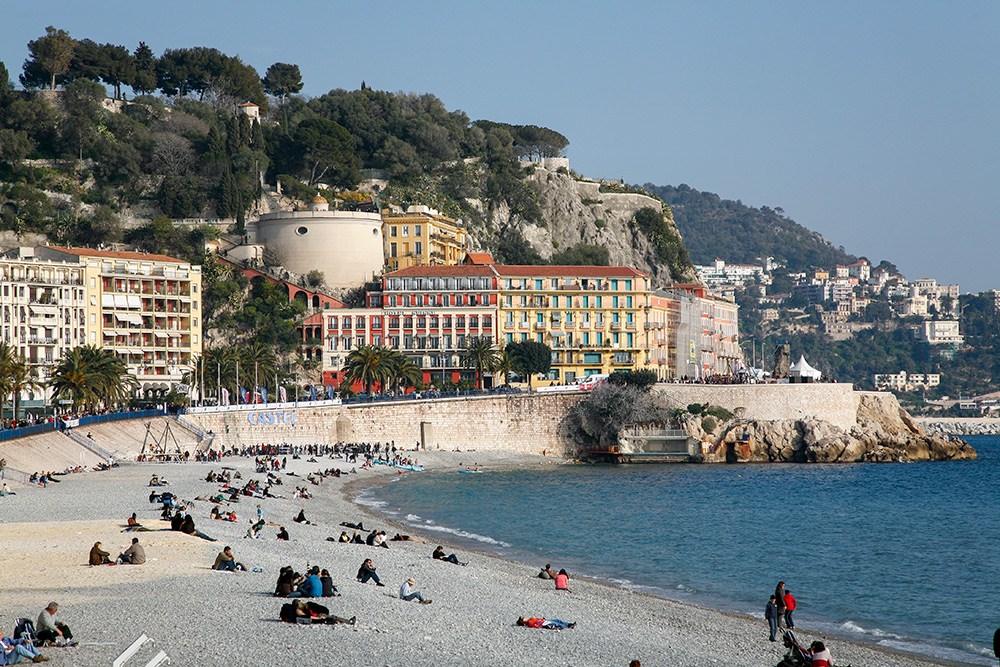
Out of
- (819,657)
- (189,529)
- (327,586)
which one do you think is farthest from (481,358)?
(819,657)

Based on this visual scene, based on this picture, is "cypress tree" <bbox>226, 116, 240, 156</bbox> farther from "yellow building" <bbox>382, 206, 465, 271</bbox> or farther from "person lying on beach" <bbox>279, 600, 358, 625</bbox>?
"person lying on beach" <bbox>279, 600, 358, 625</bbox>

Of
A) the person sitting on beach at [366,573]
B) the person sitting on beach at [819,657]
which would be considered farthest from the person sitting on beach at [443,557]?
the person sitting on beach at [819,657]

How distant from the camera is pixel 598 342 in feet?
334

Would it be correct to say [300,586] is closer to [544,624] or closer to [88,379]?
[544,624]

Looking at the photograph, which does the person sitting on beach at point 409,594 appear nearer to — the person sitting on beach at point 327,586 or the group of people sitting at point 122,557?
the person sitting on beach at point 327,586

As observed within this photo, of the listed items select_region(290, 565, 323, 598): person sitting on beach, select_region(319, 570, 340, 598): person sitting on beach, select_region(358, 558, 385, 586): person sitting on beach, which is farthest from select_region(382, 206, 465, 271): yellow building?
select_region(290, 565, 323, 598): person sitting on beach

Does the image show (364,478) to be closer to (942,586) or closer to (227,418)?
(227,418)

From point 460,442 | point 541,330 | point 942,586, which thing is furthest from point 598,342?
point 942,586

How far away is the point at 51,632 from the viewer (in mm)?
19047

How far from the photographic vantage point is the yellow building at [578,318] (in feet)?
332

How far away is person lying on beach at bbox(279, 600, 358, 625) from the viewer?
71.4 feet

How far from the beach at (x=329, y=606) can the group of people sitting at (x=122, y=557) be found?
379mm

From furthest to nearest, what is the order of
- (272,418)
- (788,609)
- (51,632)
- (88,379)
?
(272,418) < (88,379) < (788,609) < (51,632)

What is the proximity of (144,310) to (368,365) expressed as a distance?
74.1 ft
